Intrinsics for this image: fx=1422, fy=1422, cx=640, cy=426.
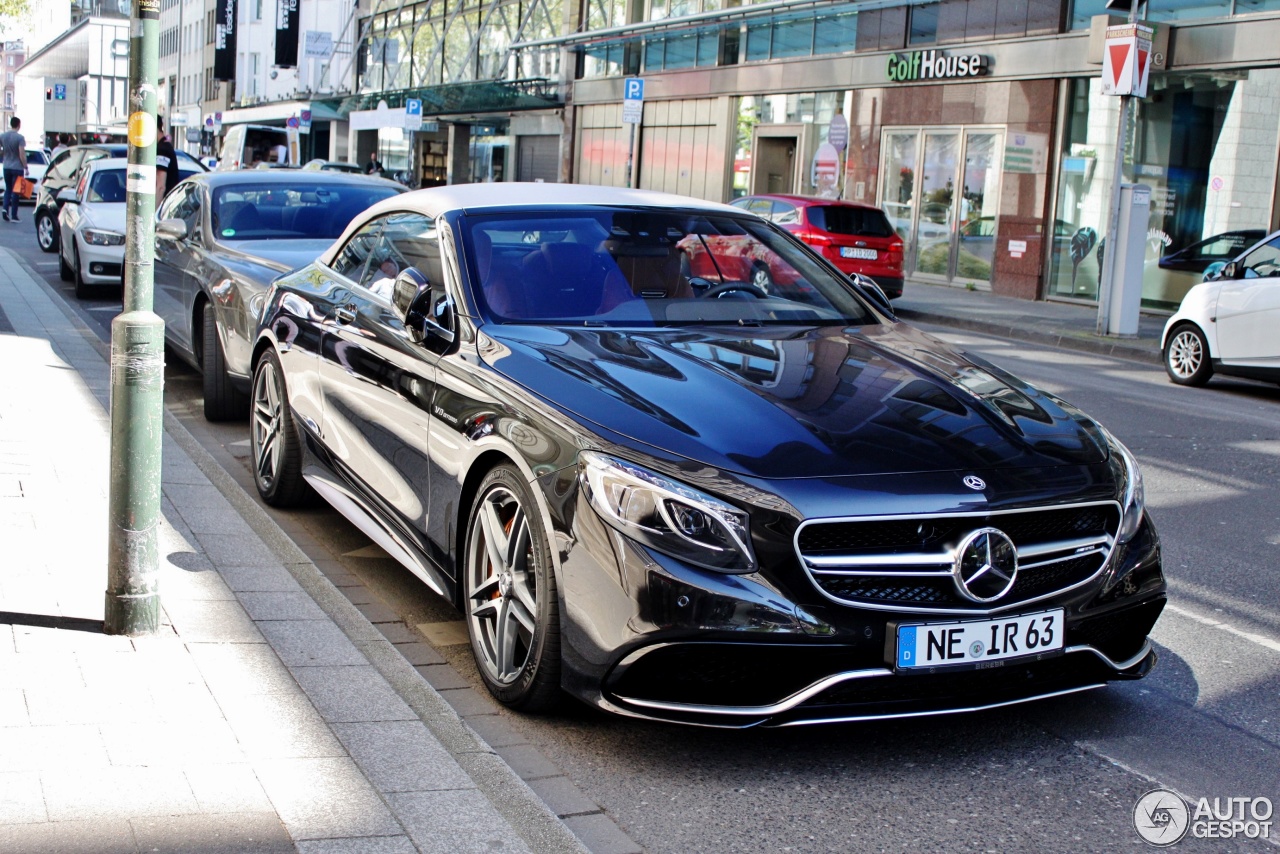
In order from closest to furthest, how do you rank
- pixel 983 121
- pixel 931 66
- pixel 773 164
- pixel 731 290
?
pixel 731 290 → pixel 983 121 → pixel 931 66 → pixel 773 164

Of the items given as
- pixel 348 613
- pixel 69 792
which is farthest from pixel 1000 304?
pixel 69 792

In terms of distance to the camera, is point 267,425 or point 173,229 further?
point 173,229

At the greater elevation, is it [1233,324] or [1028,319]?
[1233,324]

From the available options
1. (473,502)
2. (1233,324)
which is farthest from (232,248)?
(1233,324)

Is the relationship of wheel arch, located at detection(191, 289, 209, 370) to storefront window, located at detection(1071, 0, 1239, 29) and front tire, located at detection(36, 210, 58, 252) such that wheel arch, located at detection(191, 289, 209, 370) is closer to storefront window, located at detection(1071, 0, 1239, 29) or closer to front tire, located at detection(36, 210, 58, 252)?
front tire, located at detection(36, 210, 58, 252)

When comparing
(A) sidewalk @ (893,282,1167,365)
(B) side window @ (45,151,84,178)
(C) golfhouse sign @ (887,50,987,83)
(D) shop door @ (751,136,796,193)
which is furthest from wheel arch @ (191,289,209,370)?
(D) shop door @ (751,136,796,193)

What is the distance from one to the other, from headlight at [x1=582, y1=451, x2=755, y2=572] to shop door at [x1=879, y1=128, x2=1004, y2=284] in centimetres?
2179

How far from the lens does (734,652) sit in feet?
11.6

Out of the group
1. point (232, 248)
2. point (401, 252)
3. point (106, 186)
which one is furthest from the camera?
point (106, 186)

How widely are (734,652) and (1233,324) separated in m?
10.7

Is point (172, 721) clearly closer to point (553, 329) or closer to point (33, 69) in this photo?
point (553, 329)

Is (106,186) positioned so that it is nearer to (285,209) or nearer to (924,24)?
(285,209)

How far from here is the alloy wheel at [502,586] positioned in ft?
13.2

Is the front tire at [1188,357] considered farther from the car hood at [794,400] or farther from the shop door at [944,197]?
the shop door at [944,197]
